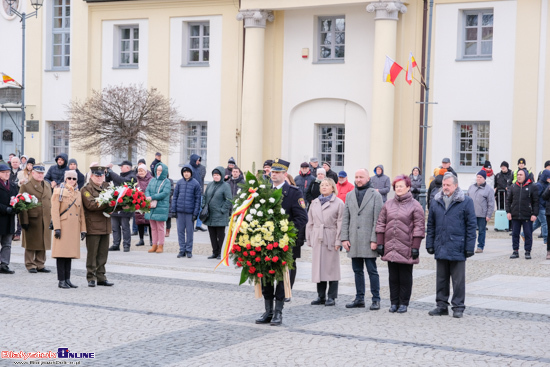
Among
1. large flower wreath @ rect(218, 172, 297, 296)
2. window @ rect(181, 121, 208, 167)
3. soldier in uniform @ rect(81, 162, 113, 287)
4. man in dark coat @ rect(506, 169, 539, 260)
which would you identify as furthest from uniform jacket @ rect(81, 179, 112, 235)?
window @ rect(181, 121, 208, 167)

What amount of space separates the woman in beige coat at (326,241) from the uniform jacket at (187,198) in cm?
631

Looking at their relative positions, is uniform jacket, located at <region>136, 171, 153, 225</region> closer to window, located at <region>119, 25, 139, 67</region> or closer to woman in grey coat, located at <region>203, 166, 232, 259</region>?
woman in grey coat, located at <region>203, 166, 232, 259</region>

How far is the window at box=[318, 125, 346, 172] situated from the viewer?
3130 centimetres

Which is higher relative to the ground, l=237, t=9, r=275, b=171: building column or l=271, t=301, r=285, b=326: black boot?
l=237, t=9, r=275, b=171: building column

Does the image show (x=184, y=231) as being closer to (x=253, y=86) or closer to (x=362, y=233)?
(x=362, y=233)

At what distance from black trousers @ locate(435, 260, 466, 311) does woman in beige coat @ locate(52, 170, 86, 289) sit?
537 cm

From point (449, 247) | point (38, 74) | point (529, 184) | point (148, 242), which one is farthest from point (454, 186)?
point (38, 74)

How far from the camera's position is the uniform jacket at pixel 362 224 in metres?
12.2

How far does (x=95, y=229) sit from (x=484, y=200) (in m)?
9.46

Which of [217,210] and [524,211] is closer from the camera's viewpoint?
[217,210]

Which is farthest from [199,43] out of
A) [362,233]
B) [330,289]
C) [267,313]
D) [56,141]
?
[267,313]

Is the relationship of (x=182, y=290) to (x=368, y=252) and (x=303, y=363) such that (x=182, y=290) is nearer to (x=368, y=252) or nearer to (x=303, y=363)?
(x=368, y=252)

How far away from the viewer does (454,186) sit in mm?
11812

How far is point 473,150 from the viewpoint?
95.6ft
